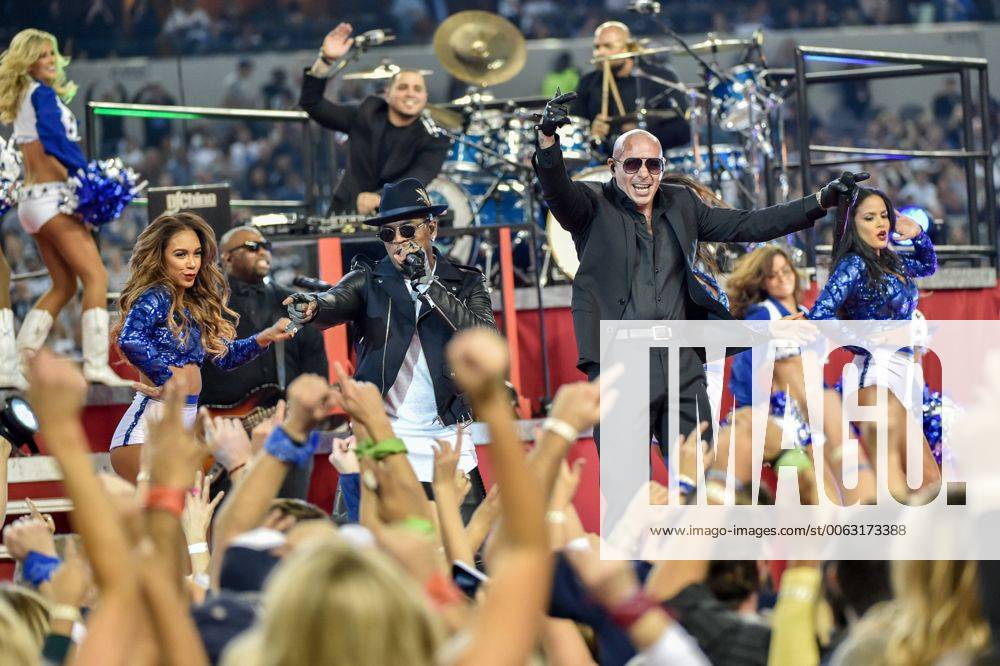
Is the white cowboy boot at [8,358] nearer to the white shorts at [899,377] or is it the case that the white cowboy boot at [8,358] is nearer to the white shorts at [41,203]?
the white shorts at [41,203]

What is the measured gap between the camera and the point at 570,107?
11469 millimetres

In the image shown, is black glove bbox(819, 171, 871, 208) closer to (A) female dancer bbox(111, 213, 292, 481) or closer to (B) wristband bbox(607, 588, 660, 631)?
(A) female dancer bbox(111, 213, 292, 481)

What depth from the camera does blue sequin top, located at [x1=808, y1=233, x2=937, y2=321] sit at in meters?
6.89

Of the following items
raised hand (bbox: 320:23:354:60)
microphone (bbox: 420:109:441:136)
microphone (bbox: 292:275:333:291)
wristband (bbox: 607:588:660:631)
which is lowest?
wristband (bbox: 607:588:660:631)

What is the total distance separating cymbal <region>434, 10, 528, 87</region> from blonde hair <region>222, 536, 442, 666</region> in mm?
9322

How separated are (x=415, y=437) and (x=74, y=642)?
114 inches

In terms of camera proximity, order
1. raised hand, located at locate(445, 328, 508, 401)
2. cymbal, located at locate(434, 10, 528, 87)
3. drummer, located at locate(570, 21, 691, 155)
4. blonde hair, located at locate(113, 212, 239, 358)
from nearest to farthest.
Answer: raised hand, located at locate(445, 328, 508, 401)
blonde hair, located at locate(113, 212, 239, 358)
drummer, located at locate(570, 21, 691, 155)
cymbal, located at locate(434, 10, 528, 87)

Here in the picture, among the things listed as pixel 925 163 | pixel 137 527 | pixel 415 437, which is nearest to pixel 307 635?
pixel 137 527

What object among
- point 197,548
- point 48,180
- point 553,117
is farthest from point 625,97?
point 197,548

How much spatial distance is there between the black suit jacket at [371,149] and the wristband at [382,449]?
5.63m

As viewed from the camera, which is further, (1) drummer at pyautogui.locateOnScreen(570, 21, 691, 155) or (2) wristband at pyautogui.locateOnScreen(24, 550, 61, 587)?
(1) drummer at pyautogui.locateOnScreen(570, 21, 691, 155)

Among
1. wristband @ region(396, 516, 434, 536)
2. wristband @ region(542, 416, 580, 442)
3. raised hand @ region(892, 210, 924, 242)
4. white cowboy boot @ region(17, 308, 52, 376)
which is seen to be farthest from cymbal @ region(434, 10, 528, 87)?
wristband @ region(542, 416, 580, 442)

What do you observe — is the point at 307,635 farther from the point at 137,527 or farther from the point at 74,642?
the point at 74,642

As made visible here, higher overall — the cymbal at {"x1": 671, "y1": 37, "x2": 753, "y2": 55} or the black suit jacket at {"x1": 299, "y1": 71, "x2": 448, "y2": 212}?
the cymbal at {"x1": 671, "y1": 37, "x2": 753, "y2": 55}
